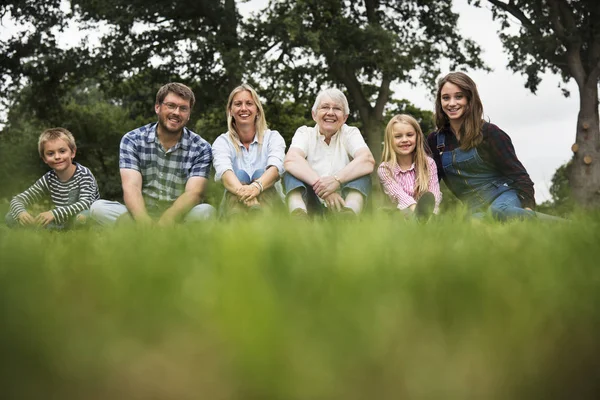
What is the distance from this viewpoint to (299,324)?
26.9 inches

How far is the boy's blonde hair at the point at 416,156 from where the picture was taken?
16.7ft

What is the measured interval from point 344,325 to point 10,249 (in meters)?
0.49

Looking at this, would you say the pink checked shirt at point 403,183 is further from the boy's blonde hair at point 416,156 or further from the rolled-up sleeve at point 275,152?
the rolled-up sleeve at point 275,152

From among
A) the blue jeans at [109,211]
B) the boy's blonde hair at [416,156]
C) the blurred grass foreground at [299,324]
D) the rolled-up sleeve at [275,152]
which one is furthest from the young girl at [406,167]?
the blurred grass foreground at [299,324]

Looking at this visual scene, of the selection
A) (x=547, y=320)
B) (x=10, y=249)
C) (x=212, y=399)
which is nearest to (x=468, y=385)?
(x=547, y=320)

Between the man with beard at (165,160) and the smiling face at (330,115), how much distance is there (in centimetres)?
106

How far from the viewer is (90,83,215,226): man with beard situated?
5.25 m

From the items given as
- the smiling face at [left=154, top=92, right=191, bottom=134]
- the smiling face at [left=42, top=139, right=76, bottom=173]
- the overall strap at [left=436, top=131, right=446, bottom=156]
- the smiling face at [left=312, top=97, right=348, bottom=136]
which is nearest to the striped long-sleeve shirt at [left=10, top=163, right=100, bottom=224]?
the smiling face at [left=42, top=139, right=76, bottom=173]

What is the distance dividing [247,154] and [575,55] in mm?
13170

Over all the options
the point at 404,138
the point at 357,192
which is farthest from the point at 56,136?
the point at 404,138

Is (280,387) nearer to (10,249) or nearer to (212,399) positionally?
(212,399)

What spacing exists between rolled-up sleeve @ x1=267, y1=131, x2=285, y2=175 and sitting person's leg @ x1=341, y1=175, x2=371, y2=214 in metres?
0.59

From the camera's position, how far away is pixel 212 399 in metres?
0.70

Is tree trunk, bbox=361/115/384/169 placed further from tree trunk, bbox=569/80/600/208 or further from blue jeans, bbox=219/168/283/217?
blue jeans, bbox=219/168/283/217
